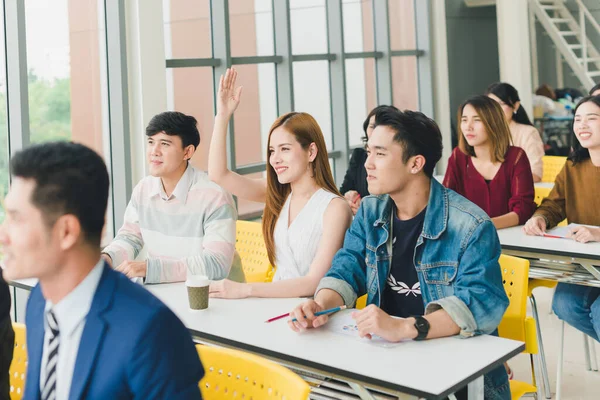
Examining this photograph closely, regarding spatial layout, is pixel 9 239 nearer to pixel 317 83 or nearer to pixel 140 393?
pixel 140 393

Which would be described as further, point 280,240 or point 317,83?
point 317,83

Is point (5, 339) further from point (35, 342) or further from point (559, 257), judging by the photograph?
point (559, 257)

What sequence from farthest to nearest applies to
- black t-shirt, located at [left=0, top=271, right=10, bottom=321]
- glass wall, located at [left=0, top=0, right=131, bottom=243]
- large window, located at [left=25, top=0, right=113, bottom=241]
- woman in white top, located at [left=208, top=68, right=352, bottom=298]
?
large window, located at [left=25, top=0, right=113, bottom=241], glass wall, located at [left=0, top=0, right=131, bottom=243], woman in white top, located at [left=208, top=68, right=352, bottom=298], black t-shirt, located at [left=0, top=271, right=10, bottom=321]

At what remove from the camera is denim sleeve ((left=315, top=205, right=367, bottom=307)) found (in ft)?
8.05

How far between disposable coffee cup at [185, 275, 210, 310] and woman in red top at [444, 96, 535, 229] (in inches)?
77.2

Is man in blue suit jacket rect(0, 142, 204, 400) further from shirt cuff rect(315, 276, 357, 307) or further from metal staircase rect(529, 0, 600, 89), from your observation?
metal staircase rect(529, 0, 600, 89)

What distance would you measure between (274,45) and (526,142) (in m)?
2.07

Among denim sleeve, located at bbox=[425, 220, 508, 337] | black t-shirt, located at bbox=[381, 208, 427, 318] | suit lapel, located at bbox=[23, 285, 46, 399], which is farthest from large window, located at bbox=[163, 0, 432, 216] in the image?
suit lapel, located at bbox=[23, 285, 46, 399]

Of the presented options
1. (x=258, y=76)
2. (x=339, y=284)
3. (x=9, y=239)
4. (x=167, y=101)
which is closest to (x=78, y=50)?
(x=167, y=101)

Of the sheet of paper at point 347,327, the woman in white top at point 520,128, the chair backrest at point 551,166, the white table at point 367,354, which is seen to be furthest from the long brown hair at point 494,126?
the white table at point 367,354

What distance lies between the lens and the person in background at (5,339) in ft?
5.56

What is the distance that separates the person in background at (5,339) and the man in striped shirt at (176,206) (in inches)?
45.0

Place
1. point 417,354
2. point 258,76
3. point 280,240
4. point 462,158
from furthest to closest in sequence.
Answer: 1. point 258,76
2. point 462,158
3. point 280,240
4. point 417,354

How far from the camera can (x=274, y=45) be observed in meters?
5.93
